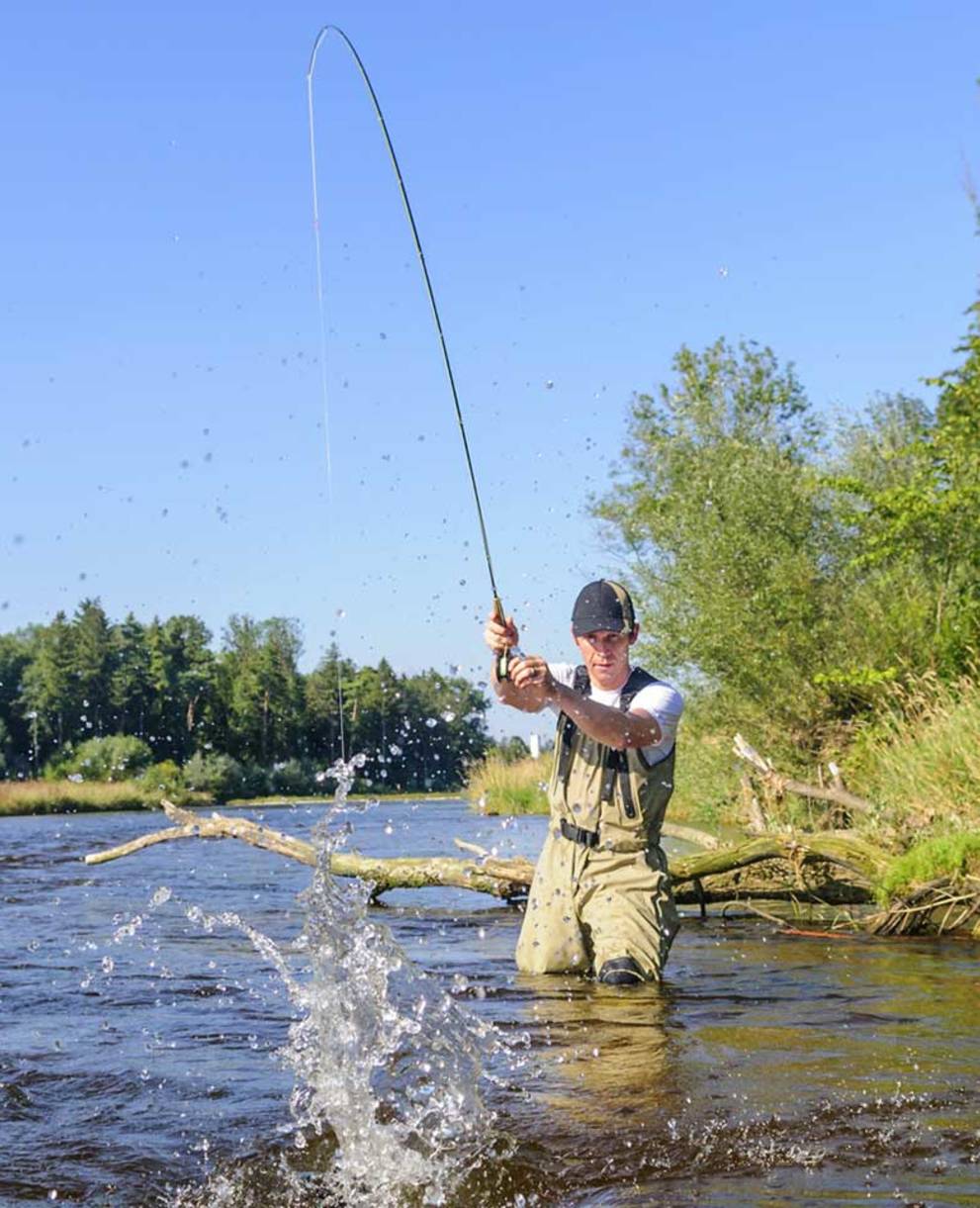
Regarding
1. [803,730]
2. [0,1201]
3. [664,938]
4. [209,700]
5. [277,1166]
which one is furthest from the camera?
[209,700]

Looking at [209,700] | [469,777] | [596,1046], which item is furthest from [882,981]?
[209,700]

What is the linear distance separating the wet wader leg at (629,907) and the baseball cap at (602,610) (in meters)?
1.12

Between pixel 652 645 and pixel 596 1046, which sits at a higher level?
pixel 652 645

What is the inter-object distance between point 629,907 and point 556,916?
0.48 metres

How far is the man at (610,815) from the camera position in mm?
7141

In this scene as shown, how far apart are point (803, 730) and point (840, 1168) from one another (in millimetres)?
24328

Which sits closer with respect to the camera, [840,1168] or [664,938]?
[840,1168]

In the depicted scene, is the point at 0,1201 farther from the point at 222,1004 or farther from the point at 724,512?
the point at 724,512

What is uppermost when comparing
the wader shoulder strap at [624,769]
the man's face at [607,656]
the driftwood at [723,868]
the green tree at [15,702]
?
the green tree at [15,702]

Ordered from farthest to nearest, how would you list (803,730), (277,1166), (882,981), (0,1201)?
1. (803,730)
2. (882,981)
3. (277,1166)
4. (0,1201)

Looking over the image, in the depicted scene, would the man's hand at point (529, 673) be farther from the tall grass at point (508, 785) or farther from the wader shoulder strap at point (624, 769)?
the tall grass at point (508, 785)

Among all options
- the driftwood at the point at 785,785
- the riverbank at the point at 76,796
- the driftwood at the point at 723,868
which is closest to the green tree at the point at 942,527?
the driftwood at the point at 785,785

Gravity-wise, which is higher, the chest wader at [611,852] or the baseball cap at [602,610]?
the baseball cap at [602,610]

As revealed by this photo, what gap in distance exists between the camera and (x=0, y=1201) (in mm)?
4258
